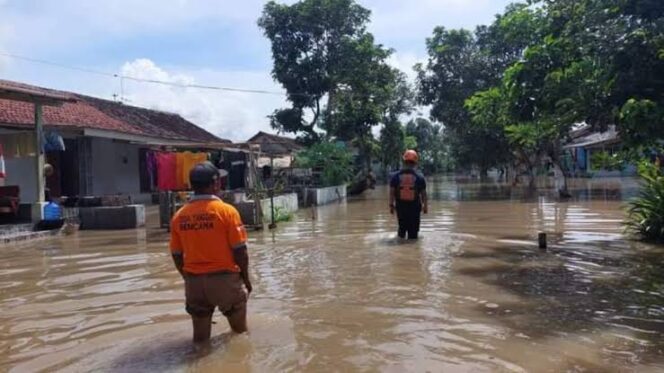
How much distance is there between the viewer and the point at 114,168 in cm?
2233

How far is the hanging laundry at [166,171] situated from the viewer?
15250mm

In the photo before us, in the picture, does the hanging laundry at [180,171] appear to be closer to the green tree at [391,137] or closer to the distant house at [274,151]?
the distant house at [274,151]

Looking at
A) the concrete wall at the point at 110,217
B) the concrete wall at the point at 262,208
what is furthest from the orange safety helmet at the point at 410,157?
the concrete wall at the point at 110,217

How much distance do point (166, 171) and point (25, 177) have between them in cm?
653

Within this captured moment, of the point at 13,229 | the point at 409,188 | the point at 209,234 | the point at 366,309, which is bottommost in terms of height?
the point at 366,309

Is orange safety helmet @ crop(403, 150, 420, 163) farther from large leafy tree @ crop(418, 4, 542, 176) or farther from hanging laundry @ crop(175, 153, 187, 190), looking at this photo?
large leafy tree @ crop(418, 4, 542, 176)

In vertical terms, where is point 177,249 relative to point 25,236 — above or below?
above

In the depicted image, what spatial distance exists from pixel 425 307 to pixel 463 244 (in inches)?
202

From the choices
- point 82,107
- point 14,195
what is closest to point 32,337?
point 14,195

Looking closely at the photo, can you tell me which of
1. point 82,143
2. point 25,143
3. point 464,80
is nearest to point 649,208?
point 25,143

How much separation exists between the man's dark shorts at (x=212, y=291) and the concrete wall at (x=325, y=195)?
17703 mm

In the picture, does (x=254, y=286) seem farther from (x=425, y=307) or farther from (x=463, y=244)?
(x=463, y=244)

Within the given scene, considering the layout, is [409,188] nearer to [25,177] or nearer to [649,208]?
[649,208]

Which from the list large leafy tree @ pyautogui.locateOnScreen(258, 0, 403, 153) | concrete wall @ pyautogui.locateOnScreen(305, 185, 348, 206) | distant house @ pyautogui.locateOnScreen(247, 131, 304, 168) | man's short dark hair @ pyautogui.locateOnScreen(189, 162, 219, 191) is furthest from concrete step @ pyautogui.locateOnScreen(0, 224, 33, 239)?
large leafy tree @ pyautogui.locateOnScreen(258, 0, 403, 153)
